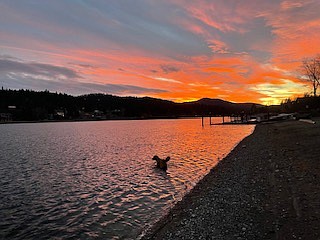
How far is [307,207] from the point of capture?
8891 mm

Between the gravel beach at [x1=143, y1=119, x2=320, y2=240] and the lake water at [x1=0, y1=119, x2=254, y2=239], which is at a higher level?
the gravel beach at [x1=143, y1=119, x2=320, y2=240]

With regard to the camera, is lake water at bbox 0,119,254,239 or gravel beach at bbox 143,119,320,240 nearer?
gravel beach at bbox 143,119,320,240

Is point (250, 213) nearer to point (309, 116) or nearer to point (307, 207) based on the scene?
point (307, 207)

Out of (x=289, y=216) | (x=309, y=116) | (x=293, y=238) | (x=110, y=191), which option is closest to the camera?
(x=293, y=238)

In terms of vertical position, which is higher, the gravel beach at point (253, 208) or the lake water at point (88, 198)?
the gravel beach at point (253, 208)

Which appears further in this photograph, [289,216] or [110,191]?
[110,191]

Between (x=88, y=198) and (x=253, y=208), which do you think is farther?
(x=88, y=198)

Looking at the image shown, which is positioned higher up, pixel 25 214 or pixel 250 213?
pixel 250 213

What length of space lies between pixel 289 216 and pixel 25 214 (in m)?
10.8

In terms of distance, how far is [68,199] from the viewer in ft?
46.4

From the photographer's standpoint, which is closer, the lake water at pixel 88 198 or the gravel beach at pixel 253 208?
the gravel beach at pixel 253 208

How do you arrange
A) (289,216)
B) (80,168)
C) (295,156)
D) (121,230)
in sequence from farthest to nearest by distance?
(80,168) → (295,156) → (121,230) → (289,216)

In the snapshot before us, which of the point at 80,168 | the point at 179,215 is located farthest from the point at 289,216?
the point at 80,168

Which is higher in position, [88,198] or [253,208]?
[253,208]
